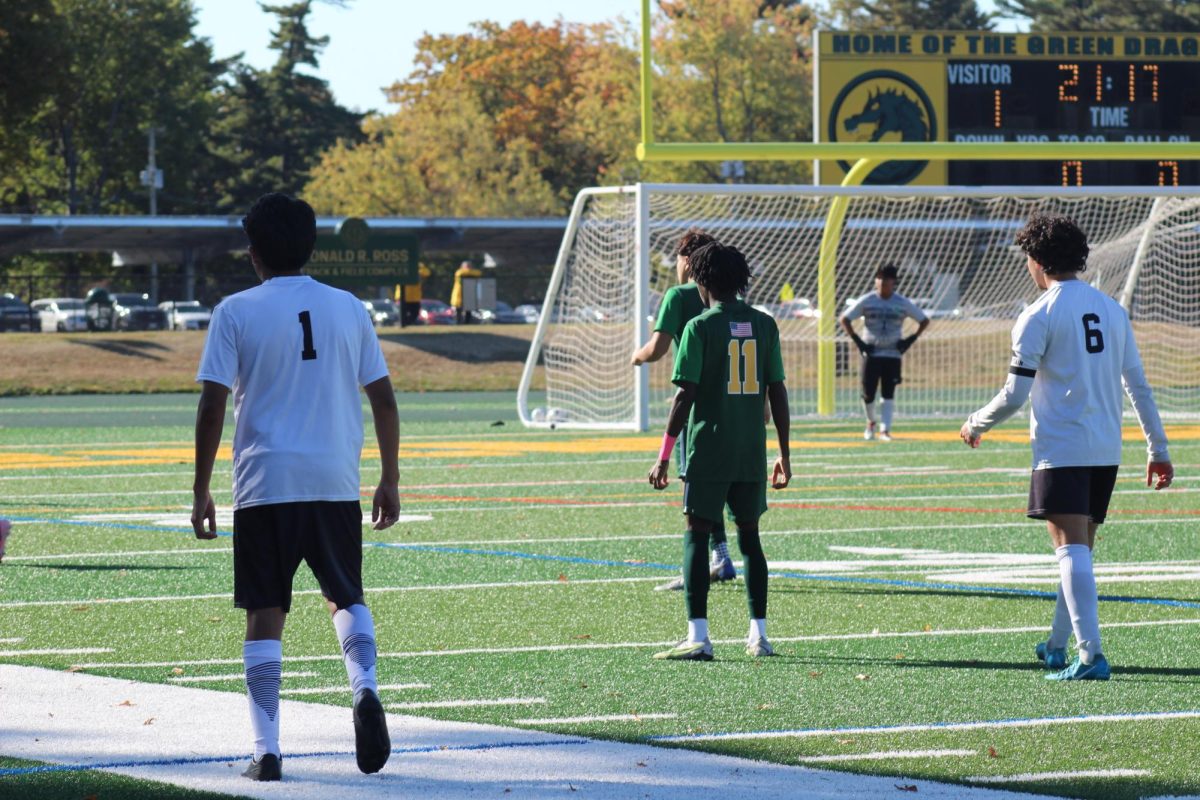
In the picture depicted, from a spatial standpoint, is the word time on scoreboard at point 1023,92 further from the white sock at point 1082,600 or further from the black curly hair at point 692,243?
the white sock at point 1082,600

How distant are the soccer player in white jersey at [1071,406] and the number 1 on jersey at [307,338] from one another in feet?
9.40

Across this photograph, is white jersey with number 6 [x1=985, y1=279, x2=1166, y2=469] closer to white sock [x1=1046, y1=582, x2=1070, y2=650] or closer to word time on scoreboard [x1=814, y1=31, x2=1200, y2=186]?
white sock [x1=1046, y1=582, x2=1070, y2=650]

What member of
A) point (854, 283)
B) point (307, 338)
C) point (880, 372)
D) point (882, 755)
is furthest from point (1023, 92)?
point (307, 338)

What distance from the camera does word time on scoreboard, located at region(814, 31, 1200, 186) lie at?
2647 cm

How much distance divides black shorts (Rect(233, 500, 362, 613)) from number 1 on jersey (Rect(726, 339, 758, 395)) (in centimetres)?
277

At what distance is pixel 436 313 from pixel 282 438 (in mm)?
64243

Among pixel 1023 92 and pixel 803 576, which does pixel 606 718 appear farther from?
pixel 1023 92

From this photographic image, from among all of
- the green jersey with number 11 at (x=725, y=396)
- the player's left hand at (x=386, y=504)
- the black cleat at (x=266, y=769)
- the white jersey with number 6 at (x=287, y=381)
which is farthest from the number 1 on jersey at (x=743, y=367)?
the black cleat at (x=266, y=769)

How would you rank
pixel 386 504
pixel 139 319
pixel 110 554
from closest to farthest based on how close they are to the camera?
pixel 386 504 < pixel 110 554 < pixel 139 319

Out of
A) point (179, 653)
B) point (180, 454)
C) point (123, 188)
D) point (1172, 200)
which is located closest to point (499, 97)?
point (123, 188)

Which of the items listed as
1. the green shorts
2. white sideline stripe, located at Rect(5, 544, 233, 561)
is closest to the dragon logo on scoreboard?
white sideline stripe, located at Rect(5, 544, 233, 561)

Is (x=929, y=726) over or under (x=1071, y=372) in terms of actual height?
under

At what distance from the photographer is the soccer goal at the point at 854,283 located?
25078 millimetres

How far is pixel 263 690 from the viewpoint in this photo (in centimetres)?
592
